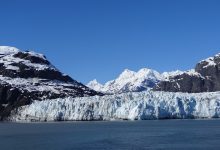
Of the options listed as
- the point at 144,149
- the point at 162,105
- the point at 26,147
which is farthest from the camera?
the point at 162,105

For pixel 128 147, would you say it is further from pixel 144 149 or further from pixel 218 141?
pixel 218 141

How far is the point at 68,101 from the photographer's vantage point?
166250mm

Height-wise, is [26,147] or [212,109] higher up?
[212,109]

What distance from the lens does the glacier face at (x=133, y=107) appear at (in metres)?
154

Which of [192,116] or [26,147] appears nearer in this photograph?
[26,147]

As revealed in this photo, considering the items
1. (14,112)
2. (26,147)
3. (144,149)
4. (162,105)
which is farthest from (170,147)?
(14,112)

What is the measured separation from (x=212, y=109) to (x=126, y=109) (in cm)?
2788

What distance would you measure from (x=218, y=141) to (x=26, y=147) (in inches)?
1073

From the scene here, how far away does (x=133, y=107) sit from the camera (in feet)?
510

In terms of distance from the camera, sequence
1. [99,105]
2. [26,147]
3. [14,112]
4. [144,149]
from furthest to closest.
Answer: [14,112], [99,105], [26,147], [144,149]

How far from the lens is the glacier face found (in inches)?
6048

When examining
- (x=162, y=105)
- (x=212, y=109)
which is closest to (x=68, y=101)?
(x=162, y=105)

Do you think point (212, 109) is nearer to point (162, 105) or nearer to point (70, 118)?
point (162, 105)

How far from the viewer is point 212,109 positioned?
159 metres
